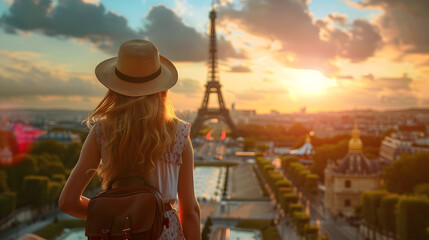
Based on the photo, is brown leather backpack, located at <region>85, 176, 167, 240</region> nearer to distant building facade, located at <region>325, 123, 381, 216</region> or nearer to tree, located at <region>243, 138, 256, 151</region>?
distant building facade, located at <region>325, 123, 381, 216</region>

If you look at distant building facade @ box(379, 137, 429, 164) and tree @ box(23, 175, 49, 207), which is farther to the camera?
distant building facade @ box(379, 137, 429, 164)

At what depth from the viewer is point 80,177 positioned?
5.40ft

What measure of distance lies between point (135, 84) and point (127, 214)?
488 mm

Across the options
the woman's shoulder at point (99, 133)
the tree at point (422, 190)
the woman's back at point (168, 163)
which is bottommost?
the tree at point (422, 190)

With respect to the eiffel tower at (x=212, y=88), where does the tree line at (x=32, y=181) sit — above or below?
below

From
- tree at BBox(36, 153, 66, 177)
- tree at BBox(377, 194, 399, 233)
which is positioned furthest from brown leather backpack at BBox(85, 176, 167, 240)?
tree at BBox(36, 153, 66, 177)

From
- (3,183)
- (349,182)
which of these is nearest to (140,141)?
(3,183)

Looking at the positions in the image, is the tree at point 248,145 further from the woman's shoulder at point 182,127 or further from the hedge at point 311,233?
the woman's shoulder at point 182,127

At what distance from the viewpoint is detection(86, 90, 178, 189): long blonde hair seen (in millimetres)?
1612

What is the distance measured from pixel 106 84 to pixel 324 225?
18473 millimetres

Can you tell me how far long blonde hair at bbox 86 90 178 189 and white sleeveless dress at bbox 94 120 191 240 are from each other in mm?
29

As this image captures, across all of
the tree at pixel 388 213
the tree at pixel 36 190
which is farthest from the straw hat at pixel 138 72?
the tree at pixel 36 190

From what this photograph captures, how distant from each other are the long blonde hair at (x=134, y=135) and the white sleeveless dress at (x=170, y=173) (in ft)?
0.10

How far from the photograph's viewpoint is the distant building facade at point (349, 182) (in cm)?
2125
